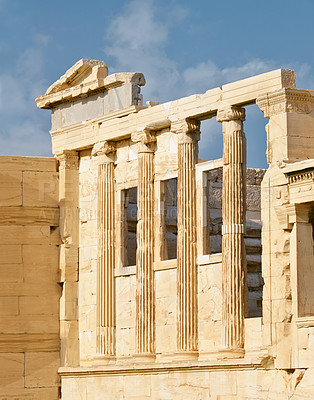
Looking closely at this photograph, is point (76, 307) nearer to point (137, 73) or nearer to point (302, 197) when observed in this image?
point (137, 73)

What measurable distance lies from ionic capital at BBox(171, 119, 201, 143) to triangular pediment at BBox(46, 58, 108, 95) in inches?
122

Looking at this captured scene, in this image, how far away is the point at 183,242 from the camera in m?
24.6

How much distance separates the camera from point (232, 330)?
76.6ft

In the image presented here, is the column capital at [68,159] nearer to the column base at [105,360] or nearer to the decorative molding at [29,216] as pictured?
the decorative molding at [29,216]

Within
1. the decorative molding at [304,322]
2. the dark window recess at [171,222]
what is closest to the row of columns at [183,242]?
the dark window recess at [171,222]

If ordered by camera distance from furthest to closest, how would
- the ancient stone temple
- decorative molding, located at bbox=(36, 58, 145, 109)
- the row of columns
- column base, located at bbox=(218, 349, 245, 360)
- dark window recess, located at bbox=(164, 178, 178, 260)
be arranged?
dark window recess, located at bbox=(164, 178, 178, 260) < decorative molding, located at bbox=(36, 58, 145, 109) < the row of columns < column base, located at bbox=(218, 349, 245, 360) < the ancient stone temple

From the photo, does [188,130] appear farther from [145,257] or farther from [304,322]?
[304,322]

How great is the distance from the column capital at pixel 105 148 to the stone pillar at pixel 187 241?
2264mm

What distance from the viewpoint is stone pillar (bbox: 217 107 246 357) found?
2336 centimetres

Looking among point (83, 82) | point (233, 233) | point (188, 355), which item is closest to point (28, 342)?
point (188, 355)

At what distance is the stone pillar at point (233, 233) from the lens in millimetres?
23359

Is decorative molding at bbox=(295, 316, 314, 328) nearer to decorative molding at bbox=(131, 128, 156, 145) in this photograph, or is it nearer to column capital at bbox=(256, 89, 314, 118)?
column capital at bbox=(256, 89, 314, 118)

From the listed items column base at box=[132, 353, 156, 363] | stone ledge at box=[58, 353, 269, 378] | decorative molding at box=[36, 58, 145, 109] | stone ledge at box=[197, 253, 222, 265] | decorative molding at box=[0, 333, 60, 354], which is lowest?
stone ledge at box=[58, 353, 269, 378]

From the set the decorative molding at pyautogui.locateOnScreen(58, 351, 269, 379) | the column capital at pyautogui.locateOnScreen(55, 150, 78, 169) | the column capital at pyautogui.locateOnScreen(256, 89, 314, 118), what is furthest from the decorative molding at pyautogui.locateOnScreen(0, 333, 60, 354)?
the column capital at pyautogui.locateOnScreen(256, 89, 314, 118)
